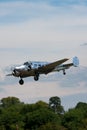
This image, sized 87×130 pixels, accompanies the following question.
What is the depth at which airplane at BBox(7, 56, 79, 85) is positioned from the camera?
11575cm

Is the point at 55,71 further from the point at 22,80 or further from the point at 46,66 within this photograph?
the point at 22,80

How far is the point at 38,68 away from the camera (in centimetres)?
11681

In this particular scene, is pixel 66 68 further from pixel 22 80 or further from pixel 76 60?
pixel 22 80

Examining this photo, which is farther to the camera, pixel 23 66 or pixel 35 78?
pixel 23 66

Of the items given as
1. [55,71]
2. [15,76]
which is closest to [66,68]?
[55,71]

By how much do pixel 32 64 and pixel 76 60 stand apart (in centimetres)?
750

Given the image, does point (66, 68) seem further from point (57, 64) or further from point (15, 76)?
point (15, 76)

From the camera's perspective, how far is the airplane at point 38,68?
11575cm

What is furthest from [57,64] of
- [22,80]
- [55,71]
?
[22,80]

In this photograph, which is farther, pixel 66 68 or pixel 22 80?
pixel 66 68

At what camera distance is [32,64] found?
120125 millimetres

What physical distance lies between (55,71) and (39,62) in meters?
3.16

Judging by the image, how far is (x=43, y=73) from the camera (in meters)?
116

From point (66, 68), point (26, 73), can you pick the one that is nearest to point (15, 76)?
point (26, 73)
